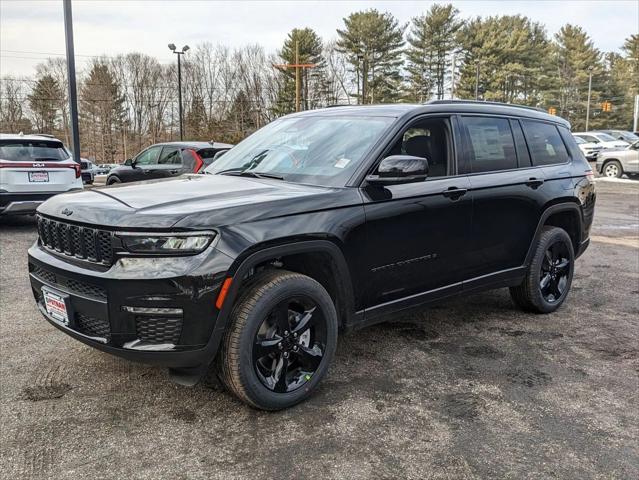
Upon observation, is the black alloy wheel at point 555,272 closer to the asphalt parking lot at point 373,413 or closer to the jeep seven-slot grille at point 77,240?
the asphalt parking lot at point 373,413

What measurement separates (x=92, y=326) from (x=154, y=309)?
0.44 m

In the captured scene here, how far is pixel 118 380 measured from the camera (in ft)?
12.0

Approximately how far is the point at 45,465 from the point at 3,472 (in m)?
0.18

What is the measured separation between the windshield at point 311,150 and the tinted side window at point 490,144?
847 mm

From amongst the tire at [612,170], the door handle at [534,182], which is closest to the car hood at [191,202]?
the door handle at [534,182]

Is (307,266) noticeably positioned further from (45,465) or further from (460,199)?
(45,465)

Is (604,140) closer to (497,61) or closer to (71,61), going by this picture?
(71,61)

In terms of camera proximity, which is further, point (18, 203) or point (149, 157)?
point (149, 157)

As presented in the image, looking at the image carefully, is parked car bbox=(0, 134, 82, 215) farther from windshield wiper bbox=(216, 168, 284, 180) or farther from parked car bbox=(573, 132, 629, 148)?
parked car bbox=(573, 132, 629, 148)

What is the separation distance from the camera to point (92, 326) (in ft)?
9.89

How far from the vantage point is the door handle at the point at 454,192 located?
160 inches

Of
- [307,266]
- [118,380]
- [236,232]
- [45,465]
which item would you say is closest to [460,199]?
[307,266]

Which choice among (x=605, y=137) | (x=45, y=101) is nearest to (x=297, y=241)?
(x=605, y=137)

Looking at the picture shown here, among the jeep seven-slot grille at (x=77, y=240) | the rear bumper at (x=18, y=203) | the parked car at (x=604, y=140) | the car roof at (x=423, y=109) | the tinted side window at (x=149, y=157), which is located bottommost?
the rear bumper at (x=18, y=203)
